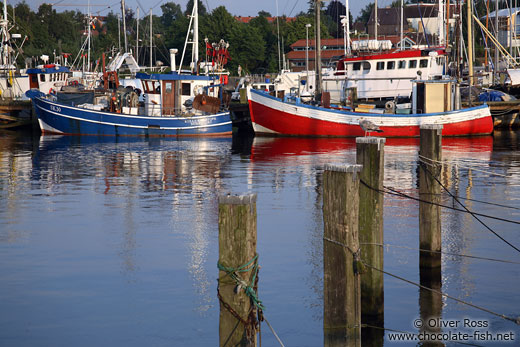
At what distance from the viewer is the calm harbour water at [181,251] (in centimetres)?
1020

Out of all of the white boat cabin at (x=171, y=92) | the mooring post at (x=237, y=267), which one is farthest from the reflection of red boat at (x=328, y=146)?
the mooring post at (x=237, y=267)

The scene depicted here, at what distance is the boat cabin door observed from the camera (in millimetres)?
40000

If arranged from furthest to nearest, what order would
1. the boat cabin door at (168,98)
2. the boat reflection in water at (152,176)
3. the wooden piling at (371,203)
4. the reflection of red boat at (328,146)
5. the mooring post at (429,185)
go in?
1. the boat cabin door at (168,98)
2. the reflection of red boat at (328,146)
3. the boat reflection in water at (152,176)
4. the mooring post at (429,185)
5. the wooden piling at (371,203)

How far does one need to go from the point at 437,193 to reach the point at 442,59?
109 feet

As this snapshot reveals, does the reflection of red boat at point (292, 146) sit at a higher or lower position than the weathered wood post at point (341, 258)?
lower

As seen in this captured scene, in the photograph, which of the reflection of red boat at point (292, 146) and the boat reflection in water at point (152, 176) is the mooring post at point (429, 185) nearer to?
the boat reflection in water at point (152, 176)

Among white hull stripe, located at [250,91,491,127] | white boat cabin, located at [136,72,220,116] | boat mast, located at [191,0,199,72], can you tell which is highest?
boat mast, located at [191,0,199,72]

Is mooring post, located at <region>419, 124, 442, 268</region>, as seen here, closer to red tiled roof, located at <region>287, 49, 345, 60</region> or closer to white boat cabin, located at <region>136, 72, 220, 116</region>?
white boat cabin, located at <region>136, 72, 220, 116</region>

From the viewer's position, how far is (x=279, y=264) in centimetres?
1284

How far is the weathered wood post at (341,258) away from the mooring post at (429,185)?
372cm

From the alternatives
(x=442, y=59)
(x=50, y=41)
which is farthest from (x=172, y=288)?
(x=50, y=41)

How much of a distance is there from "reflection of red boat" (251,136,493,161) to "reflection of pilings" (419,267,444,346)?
700 inches

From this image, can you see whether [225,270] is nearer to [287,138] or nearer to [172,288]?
[172,288]

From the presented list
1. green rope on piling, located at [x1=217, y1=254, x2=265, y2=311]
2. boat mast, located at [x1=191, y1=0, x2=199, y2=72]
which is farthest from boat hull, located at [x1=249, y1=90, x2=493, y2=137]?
green rope on piling, located at [x1=217, y1=254, x2=265, y2=311]
